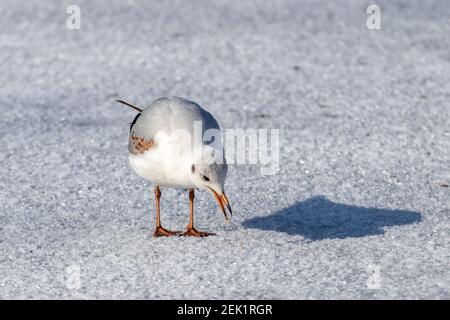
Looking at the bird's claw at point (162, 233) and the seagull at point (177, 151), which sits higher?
the seagull at point (177, 151)

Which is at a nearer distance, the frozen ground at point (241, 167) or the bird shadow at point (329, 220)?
the frozen ground at point (241, 167)

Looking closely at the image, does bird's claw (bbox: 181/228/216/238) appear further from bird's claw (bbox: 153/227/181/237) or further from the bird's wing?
the bird's wing

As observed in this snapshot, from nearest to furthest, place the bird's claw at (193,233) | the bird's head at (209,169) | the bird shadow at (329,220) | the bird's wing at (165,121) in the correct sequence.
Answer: the bird's head at (209,169) < the bird's wing at (165,121) < the bird's claw at (193,233) < the bird shadow at (329,220)

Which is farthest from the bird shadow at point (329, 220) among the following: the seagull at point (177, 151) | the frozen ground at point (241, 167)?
the seagull at point (177, 151)

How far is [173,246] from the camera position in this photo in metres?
5.67

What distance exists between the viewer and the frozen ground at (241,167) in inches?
207

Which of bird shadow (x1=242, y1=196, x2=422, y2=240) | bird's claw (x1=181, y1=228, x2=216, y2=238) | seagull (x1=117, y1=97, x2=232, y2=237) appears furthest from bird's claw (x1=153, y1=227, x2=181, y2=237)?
bird shadow (x1=242, y1=196, x2=422, y2=240)

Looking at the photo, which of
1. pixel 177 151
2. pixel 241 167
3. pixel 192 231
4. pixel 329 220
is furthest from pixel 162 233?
pixel 241 167

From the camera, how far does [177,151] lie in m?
5.29

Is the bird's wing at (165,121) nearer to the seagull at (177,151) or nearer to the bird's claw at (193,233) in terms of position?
the seagull at (177,151)

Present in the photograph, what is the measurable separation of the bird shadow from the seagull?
2.36ft

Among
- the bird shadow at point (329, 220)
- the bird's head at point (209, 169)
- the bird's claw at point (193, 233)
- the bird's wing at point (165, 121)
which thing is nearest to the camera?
the bird's head at point (209, 169)

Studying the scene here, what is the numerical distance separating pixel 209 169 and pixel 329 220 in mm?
1269

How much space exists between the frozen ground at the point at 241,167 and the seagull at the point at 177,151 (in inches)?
18.7
